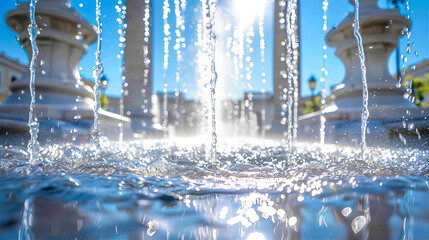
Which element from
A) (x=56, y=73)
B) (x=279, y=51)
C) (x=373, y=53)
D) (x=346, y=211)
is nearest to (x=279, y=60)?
(x=279, y=51)

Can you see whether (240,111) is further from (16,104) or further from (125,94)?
(16,104)

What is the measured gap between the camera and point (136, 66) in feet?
30.1

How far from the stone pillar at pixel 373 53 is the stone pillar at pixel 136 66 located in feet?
18.8

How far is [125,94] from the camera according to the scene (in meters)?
9.23

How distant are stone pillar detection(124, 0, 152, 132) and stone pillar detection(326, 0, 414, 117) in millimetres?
5742

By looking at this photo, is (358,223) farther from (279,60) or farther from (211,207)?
(279,60)

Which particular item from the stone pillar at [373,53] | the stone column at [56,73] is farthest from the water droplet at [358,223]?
the stone pillar at [373,53]

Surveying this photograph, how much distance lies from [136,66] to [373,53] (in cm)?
666

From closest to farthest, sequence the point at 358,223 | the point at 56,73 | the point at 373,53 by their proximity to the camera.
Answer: the point at 358,223, the point at 56,73, the point at 373,53

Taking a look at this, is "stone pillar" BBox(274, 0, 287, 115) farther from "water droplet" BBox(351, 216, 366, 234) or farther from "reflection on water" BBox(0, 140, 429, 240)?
"water droplet" BBox(351, 216, 366, 234)

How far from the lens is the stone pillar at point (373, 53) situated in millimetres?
5277

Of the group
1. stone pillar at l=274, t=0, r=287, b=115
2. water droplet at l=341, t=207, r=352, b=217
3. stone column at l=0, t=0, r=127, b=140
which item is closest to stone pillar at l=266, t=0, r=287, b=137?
stone pillar at l=274, t=0, r=287, b=115

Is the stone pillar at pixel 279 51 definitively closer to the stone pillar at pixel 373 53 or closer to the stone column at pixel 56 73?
the stone pillar at pixel 373 53

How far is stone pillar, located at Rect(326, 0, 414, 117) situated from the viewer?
5.28m
